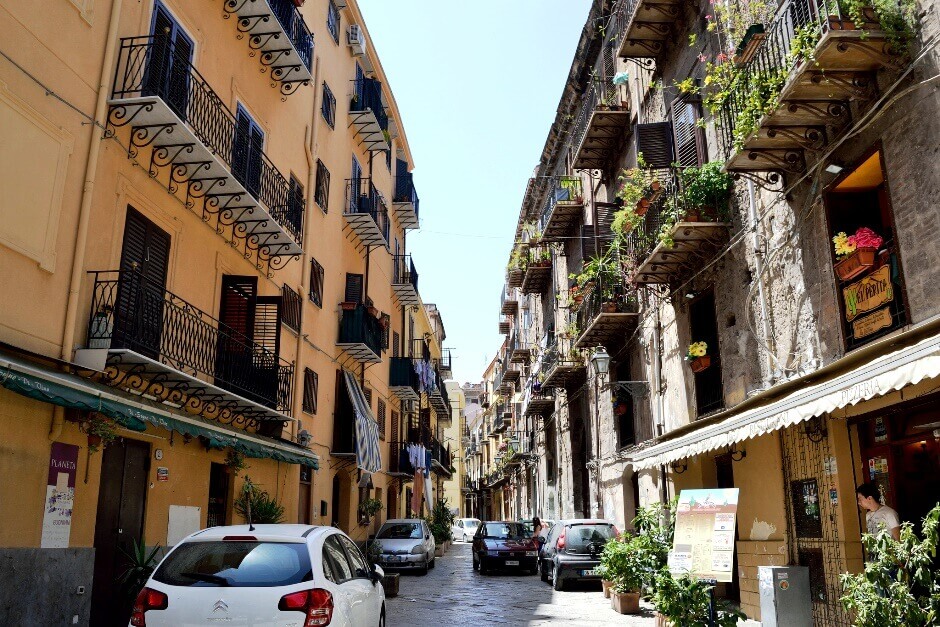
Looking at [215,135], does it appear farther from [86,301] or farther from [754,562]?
[754,562]

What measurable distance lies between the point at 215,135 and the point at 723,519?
9.94 metres

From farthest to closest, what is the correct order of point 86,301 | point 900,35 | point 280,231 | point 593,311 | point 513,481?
point 513,481
point 593,311
point 280,231
point 86,301
point 900,35

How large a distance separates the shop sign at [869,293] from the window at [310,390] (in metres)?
12.8

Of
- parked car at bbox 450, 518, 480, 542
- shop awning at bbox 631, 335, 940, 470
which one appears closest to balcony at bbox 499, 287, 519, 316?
parked car at bbox 450, 518, 480, 542

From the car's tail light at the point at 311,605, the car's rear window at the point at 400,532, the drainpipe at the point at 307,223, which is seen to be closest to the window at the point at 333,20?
the drainpipe at the point at 307,223

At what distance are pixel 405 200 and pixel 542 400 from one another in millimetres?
9931

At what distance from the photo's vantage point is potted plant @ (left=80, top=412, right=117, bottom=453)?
370 inches

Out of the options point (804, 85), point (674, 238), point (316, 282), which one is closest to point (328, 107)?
point (316, 282)

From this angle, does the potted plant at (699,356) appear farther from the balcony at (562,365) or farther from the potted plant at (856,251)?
Result: the balcony at (562,365)

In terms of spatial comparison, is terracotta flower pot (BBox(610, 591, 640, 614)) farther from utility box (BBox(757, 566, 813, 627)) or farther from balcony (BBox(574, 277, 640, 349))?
balcony (BBox(574, 277, 640, 349))

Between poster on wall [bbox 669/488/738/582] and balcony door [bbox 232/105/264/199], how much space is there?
9.15 meters

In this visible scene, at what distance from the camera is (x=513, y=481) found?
50.9 metres

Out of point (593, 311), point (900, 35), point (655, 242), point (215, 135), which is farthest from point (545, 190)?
point (900, 35)

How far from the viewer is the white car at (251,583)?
6125 millimetres
